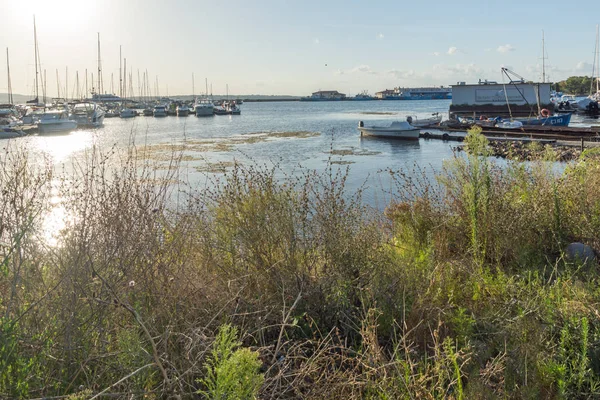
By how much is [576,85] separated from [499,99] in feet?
314

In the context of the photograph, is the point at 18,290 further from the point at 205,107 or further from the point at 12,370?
the point at 205,107

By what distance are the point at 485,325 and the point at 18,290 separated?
3618mm

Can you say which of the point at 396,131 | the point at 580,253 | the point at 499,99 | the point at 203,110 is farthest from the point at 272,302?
the point at 203,110

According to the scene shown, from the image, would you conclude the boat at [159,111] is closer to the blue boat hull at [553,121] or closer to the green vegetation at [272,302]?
the blue boat hull at [553,121]

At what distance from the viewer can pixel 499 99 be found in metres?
57.4

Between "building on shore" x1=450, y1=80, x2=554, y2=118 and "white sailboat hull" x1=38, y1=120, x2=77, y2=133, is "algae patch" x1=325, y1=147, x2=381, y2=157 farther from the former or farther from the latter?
"white sailboat hull" x1=38, y1=120, x2=77, y2=133

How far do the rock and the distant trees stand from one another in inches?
5625

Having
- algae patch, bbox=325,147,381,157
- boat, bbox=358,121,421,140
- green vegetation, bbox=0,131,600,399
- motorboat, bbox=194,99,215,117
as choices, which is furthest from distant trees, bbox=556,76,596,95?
green vegetation, bbox=0,131,600,399

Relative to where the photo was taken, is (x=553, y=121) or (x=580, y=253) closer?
(x=580, y=253)

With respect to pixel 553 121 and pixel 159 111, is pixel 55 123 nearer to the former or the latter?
pixel 159 111

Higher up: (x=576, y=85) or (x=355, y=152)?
(x=576, y=85)

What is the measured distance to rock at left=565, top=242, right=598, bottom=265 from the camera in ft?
18.2

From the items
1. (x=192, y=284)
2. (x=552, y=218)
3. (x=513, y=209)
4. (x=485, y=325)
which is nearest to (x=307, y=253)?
(x=192, y=284)

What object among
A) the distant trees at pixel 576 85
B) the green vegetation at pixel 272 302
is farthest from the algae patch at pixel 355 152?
the distant trees at pixel 576 85
